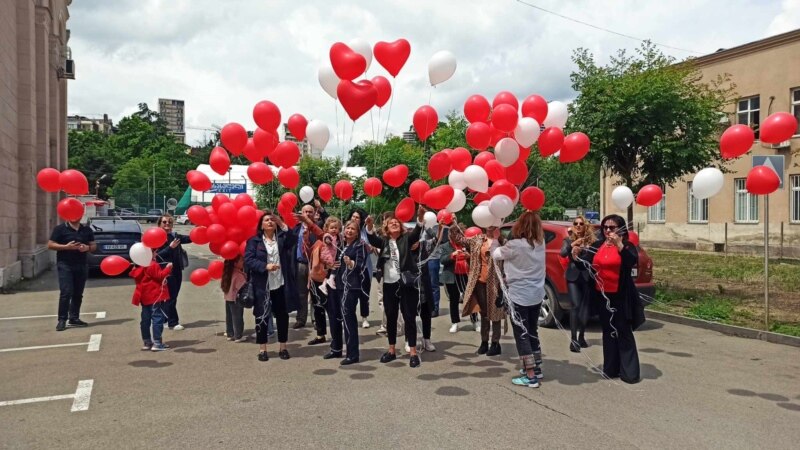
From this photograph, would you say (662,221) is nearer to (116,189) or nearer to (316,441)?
A: (316,441)

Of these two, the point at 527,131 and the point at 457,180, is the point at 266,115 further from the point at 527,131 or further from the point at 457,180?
the point at 527,131

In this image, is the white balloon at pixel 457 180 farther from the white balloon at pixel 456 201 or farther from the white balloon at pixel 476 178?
the white balloon at pixel 476 178

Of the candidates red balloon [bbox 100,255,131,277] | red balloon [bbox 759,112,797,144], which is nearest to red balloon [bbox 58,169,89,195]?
red balloon [bbox 100,255,131,277]

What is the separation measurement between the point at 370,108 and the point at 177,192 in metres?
67.1

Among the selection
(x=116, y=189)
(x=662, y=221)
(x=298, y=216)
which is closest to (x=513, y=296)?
(x=298, y=216)

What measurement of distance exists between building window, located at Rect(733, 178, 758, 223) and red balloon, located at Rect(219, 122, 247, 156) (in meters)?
22.3

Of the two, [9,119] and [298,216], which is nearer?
[298,216]

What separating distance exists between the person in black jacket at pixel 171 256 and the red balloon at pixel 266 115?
181cm

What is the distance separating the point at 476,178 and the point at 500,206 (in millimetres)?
445

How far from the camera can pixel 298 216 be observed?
763cm

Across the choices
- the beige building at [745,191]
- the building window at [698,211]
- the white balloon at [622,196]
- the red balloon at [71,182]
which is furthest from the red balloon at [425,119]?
the building window at [698,211]

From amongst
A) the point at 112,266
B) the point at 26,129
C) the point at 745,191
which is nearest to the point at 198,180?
the point at 112,266

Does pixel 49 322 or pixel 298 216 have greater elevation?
pixel 298 216

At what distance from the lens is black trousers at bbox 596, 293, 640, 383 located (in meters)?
5.81
